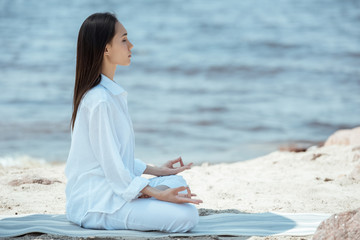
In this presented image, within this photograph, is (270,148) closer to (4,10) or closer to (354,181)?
→ (354,181)

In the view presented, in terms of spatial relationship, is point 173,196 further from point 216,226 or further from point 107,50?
point 107,50

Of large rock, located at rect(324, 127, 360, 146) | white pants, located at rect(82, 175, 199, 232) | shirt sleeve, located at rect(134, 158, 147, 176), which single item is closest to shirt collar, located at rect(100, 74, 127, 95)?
shirt sleeve, located at rect(134, 158, 147, 176)

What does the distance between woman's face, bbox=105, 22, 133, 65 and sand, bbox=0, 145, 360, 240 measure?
1131mm

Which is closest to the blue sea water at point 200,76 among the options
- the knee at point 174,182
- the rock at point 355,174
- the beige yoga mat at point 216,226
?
the rock at point 355,174

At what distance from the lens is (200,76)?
11445mm

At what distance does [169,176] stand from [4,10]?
17537 millimetres

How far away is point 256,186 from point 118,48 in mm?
1969

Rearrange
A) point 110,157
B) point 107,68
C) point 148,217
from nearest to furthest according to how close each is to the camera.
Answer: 1. point 110,157
2. point 148,217
3. point 107,68

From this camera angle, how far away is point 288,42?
1445cm

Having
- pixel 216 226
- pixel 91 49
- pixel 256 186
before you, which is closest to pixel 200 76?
pixel 256 186

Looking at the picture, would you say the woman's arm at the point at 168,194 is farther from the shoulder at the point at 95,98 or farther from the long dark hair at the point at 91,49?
the long dark hair at the point at 91,49

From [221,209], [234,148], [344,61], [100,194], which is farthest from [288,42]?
[100,194]

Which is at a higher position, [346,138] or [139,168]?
[139,168]

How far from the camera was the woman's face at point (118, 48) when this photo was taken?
320 cm
